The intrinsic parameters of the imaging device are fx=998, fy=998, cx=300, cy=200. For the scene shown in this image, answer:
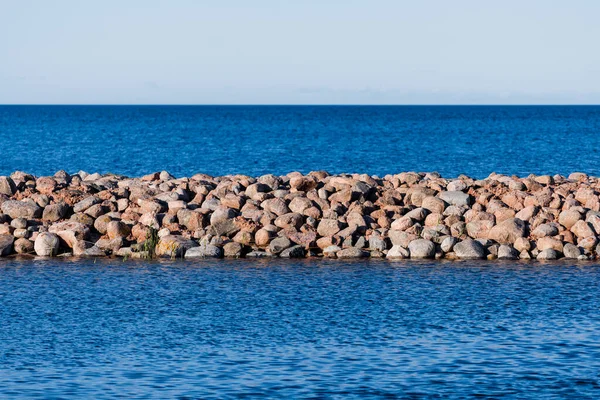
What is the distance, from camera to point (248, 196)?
35219mm

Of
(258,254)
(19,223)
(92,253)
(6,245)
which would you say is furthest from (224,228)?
(6,245)

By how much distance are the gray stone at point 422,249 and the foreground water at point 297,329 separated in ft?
4.22

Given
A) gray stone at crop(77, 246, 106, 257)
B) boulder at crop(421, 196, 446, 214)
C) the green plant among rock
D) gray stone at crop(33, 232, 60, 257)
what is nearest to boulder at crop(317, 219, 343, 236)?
boulder at crop(421, 196, 446, 214)

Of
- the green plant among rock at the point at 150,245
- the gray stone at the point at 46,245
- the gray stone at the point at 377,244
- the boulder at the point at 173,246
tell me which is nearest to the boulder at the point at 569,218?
the gray stone at the point at 377,244

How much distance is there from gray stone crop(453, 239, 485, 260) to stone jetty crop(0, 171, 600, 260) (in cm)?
4

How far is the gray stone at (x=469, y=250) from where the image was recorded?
3106 centimetres

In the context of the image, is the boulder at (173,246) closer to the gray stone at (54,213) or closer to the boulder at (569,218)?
the gray stone at (54,213)

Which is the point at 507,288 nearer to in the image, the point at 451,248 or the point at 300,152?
the point at 451,248

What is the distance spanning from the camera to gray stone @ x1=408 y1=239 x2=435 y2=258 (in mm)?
31203

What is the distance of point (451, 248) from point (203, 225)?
8144 mm

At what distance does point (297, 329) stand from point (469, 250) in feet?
36.5

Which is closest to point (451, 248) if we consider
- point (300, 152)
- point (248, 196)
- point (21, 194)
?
point (248, 196)

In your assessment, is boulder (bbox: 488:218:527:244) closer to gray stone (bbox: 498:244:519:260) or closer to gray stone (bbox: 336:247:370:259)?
gray stone (bbox: 498:244:519:260)

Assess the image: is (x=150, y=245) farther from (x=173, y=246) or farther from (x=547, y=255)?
(x=547, y=255)
